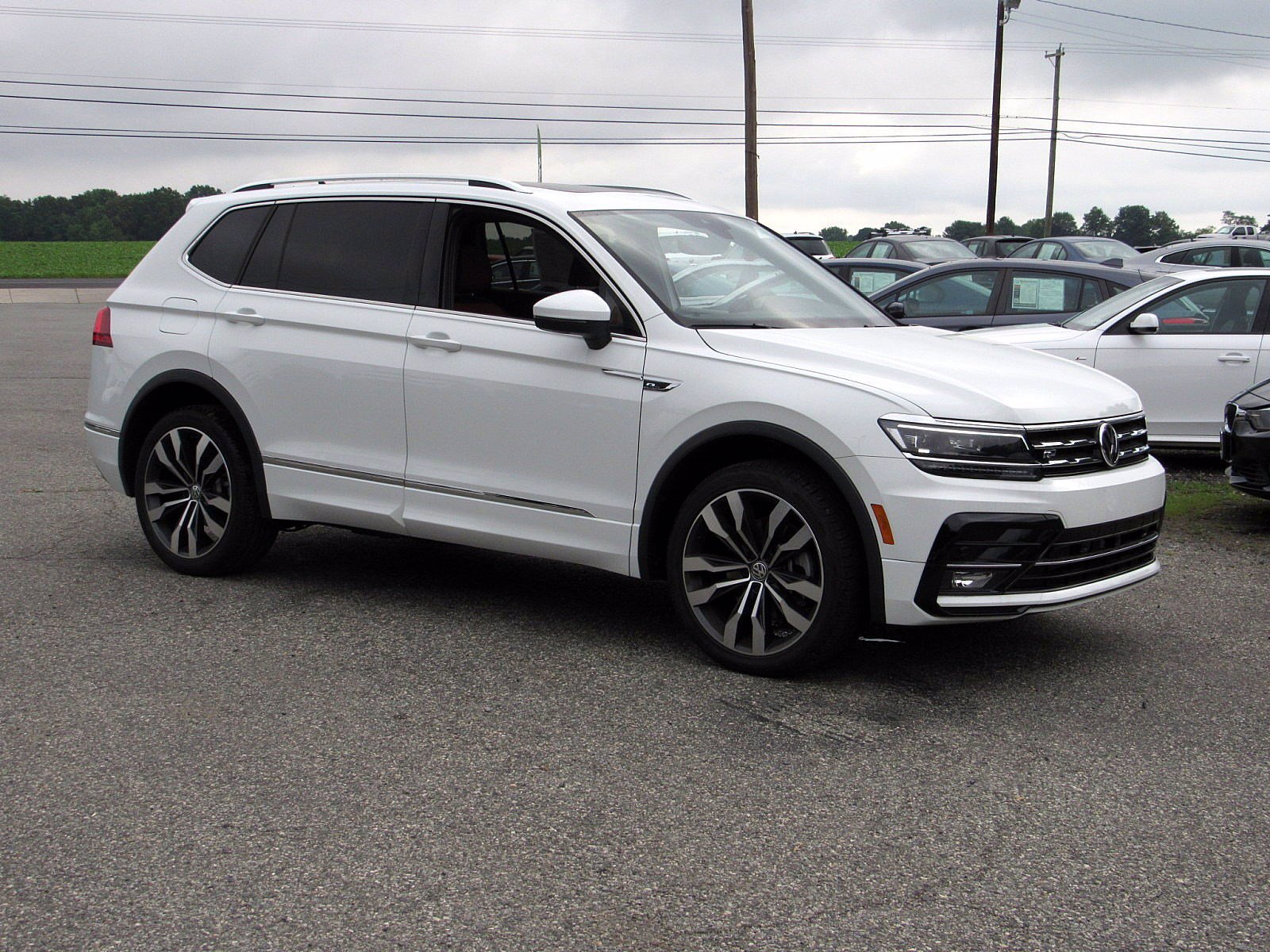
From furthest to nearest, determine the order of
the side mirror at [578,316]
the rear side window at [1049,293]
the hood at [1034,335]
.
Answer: the rear side window at [1049,293]
the hood at [1034,335]
the side mirror at [578,316]

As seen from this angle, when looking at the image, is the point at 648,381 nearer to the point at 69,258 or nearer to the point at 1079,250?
the point at 1079,250

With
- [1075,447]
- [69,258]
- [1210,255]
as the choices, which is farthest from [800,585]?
[69,258]

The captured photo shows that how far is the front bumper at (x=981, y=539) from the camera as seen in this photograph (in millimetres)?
4559

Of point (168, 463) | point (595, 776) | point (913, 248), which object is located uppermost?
point (913, 248)

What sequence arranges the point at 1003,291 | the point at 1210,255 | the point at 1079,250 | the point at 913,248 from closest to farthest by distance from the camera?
the point at 1003,291
the point at 1210,255
the point at 1079,250
the point at 913,248

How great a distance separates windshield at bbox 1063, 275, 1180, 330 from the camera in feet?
34.0

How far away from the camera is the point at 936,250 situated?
23.0 metres

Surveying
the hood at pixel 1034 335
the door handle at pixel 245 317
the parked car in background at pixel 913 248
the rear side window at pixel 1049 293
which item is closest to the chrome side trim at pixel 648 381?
the door handle at pixel 245 317

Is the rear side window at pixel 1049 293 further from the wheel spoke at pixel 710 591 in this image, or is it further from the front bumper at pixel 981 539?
the wheel spoke at pixel 710 591

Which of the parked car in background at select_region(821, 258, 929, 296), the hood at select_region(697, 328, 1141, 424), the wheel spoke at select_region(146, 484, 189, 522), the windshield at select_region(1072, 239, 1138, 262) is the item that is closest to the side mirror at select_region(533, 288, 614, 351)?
the hood at select_region(697, 328, 1141, 424)

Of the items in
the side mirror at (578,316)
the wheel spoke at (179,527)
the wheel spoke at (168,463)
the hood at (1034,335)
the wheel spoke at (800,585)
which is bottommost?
the wheel spoke at (179,527)

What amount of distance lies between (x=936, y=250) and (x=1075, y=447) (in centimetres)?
1891

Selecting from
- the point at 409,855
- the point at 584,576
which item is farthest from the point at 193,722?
the point at 584,576

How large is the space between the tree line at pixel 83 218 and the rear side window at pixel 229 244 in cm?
8636
